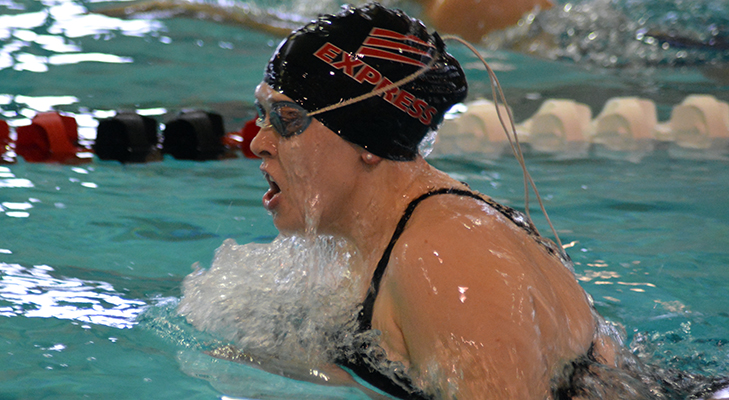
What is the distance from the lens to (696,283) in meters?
3.23

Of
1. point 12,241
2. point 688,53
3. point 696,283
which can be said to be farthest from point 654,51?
point 12,241

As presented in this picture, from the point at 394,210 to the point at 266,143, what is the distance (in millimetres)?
436

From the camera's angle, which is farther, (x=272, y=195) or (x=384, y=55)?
(x=272, y=195)

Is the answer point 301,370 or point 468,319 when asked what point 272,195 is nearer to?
point 301,370

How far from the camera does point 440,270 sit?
1603 mm

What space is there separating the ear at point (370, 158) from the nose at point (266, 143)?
10.7 inches

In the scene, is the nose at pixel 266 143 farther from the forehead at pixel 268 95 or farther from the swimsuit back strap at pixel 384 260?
the swimsuit back strap at pixel 384 260

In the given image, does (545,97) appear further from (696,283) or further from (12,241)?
(12,241)

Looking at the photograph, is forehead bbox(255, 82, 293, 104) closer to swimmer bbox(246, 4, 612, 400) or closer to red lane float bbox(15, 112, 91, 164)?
swimmer bbox(246, 4, 612, 400)

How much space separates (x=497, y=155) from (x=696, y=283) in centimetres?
281

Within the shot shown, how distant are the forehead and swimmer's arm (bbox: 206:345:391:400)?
2.60ft

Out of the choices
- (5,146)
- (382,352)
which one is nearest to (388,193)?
(382,352)

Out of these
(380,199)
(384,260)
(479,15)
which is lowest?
(384,260)

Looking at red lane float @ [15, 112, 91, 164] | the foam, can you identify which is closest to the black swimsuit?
the foam
